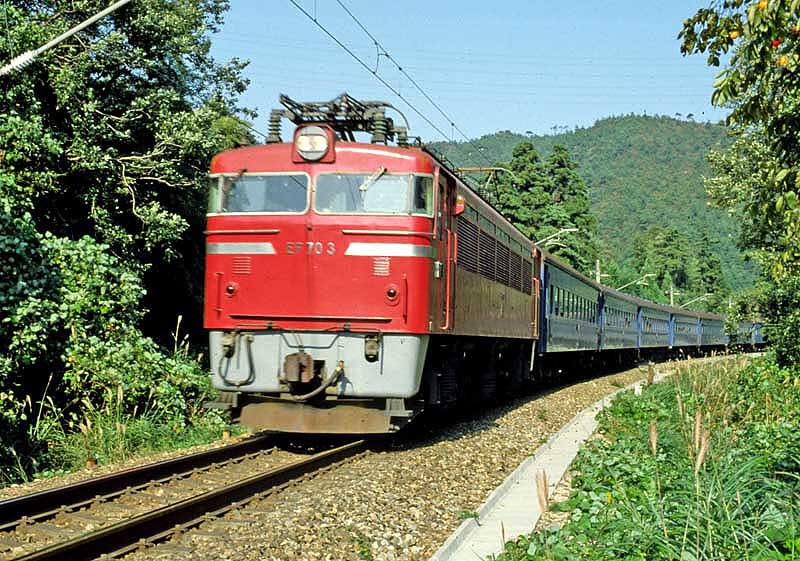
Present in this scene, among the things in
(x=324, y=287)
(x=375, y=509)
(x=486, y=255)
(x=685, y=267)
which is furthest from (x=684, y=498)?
(x=685, y=267)

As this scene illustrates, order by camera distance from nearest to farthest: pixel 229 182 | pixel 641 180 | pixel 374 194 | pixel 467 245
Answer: pixel 374 194 < pixel 229 182 < pixel 467 245 < pixel 641 180

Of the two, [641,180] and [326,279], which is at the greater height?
[641,180]

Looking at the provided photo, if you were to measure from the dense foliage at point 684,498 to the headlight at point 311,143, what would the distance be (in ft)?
15.1

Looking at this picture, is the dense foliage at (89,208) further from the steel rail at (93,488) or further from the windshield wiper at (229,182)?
the steel rail at (93,488)

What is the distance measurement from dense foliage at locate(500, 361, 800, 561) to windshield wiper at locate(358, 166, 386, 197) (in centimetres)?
387

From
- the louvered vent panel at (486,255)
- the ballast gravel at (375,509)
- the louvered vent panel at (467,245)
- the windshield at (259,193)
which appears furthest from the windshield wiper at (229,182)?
the louvered vent panel at (486,255)

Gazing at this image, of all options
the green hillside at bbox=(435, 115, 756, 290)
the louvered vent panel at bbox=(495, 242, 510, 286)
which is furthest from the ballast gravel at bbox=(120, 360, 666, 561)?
the green hillside at bbox=(435, 115, 756, 290)

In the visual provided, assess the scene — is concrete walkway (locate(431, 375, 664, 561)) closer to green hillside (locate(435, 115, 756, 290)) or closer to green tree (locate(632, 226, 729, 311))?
green tree (locate(632, 226, 729, 311))

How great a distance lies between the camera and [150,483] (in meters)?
8.55

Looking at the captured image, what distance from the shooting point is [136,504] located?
26.2 ft

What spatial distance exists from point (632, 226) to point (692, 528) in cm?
15803

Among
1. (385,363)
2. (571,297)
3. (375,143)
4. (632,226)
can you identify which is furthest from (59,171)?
(632,226)

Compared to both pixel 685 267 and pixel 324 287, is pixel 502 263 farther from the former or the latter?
pixel 685 267

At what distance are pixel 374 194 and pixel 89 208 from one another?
25.3 feet
